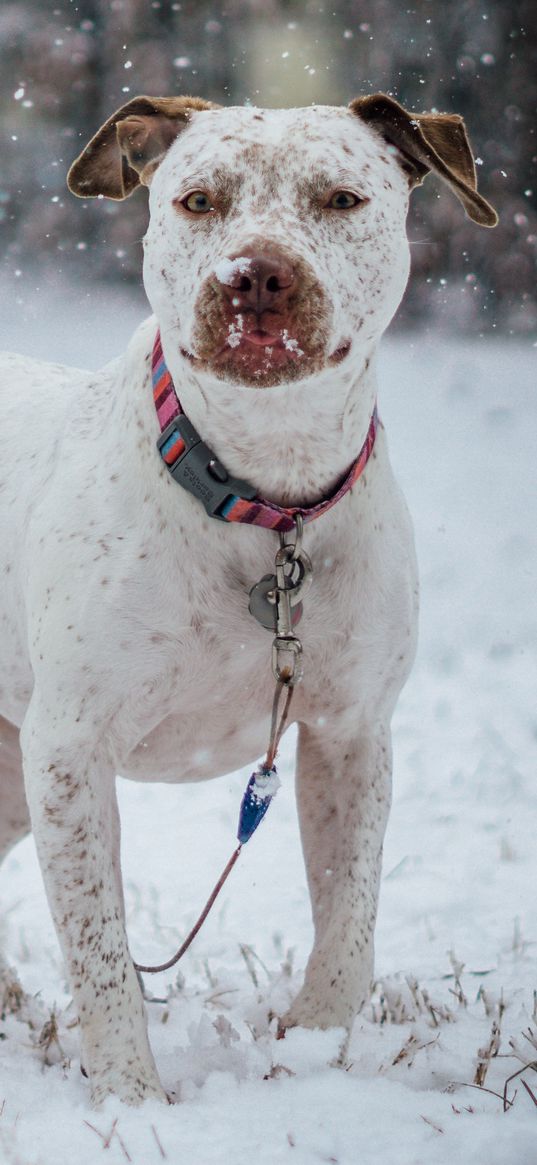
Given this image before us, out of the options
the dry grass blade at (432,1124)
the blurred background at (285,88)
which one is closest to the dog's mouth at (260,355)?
the dry grass blade at (432,1124)

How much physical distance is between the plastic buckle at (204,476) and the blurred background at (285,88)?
23.1 ft

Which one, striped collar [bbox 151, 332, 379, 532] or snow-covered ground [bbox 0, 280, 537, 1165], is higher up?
striped collar [bbox 151, 332, 379, 532]

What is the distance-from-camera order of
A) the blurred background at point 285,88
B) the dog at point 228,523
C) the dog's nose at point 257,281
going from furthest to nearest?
the blurred background at point 285,88 → the dog at point 228,523 → the dog's nose at point 257,281

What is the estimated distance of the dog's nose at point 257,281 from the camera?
197cm

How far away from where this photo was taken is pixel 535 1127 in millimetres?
1912

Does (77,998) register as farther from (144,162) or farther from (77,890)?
(144,162)

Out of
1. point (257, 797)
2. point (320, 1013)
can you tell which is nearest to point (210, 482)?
point (257, 797)

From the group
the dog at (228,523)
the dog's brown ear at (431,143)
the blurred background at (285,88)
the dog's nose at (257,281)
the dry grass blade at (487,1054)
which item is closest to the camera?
the dog's nose at (257,281)

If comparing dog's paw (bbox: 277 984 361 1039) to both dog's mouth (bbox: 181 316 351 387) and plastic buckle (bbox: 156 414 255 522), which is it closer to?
plastic buckle (bbox: 156 414 255 522)

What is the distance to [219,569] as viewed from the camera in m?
2.38

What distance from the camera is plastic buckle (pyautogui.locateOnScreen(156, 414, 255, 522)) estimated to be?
2332 mm

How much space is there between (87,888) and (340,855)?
1.91 feet

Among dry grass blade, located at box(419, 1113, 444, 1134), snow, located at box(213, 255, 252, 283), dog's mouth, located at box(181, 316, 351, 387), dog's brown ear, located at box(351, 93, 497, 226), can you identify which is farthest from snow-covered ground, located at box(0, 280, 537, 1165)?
dog's brown ear, located at box(351, 93, 497, 226)

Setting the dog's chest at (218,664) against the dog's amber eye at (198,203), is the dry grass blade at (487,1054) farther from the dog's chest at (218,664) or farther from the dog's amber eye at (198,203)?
the dog's amber eye at (198,203)
